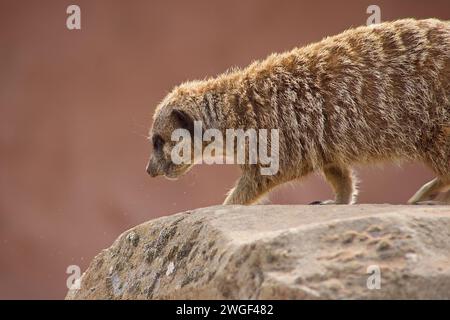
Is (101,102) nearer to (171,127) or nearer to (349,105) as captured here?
(171,127)

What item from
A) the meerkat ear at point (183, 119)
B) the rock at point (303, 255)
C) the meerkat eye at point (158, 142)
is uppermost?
the meerkat ear at point (183, 119)

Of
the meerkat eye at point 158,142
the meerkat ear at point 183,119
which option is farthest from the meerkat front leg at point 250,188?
the meerkat eye at point 158,142

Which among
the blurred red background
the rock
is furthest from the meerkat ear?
the blurred red background

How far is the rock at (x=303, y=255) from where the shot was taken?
75.5 inches

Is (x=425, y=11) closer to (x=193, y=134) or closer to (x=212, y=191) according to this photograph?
(x=212, y=191)

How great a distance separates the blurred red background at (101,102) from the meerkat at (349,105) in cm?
242

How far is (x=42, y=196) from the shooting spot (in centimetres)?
579

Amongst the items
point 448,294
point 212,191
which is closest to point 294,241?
point 448,294

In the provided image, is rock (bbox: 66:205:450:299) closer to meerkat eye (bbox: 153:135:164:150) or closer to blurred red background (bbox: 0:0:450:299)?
meerkat eye (bbox: 153:135:164:150)

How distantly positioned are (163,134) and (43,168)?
8.22 feet

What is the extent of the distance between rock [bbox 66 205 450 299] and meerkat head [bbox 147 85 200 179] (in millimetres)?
957

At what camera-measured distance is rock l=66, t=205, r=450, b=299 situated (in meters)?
1.92

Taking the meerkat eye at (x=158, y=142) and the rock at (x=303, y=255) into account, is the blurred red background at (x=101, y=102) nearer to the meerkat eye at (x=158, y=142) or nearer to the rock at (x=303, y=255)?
the meerkat eye at (x=158, y=142)

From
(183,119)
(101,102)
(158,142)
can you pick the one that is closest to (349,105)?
(183,119)
